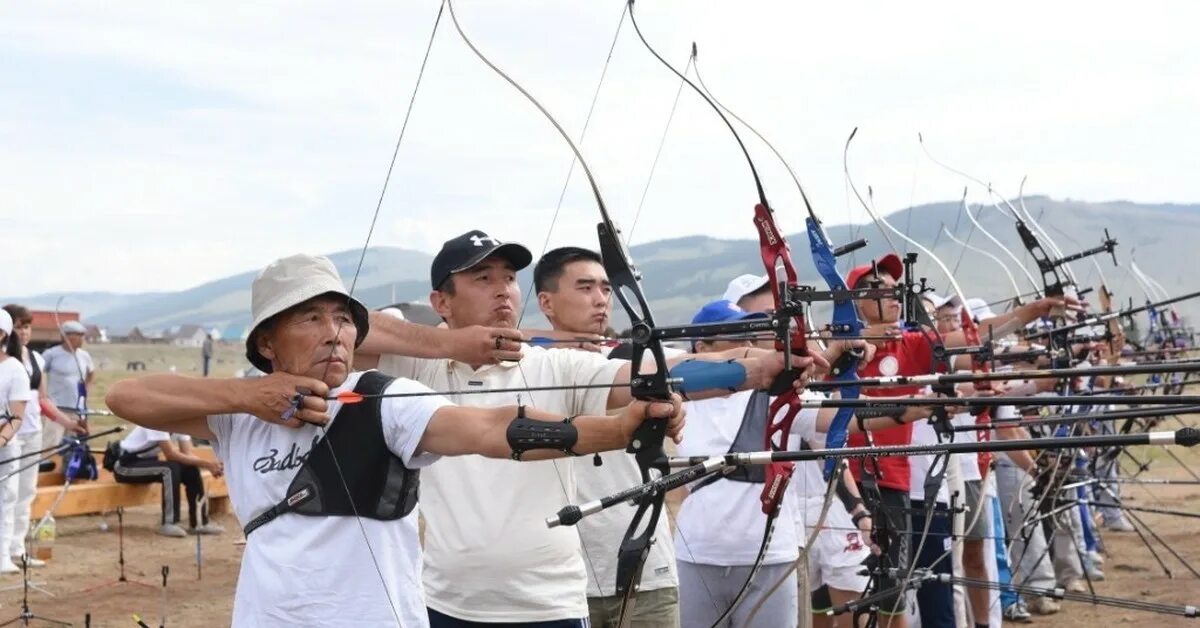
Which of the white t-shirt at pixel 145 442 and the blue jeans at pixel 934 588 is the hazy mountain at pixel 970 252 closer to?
the white t-shirt at pixel 145 442

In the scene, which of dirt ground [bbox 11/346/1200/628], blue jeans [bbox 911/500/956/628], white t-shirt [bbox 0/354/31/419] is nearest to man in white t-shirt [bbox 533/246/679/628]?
blue jeans [bbox 911/500/956/628]

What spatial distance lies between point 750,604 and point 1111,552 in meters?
7.42

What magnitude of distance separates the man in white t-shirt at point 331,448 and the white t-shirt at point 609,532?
1347 mm

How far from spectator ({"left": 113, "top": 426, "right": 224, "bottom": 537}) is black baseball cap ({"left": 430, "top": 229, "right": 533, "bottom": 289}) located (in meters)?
7.09

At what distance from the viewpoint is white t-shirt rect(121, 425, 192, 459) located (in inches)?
404

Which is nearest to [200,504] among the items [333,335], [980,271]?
[333,335]

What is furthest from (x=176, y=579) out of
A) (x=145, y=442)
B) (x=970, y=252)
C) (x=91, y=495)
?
(x=970, y=252)

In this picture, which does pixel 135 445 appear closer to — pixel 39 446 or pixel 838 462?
pixel 39 446

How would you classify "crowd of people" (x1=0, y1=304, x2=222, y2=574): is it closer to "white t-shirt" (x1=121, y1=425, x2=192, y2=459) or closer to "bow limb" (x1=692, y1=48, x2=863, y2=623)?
"white t-shirt" (x1=121, y1=425, x2=192, y2=459)

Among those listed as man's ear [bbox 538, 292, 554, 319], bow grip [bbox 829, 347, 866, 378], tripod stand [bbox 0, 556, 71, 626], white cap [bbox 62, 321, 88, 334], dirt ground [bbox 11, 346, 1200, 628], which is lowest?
dirt ground [bbox 11, 346, 1200, 628]

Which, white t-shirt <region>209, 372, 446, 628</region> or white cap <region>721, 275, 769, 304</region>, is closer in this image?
white t-shirt <region>209, 372, 446, 628</region>

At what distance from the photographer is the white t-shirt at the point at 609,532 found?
397cm

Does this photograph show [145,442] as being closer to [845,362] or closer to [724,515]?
[724,515]

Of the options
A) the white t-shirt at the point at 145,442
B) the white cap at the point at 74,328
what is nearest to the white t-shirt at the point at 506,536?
the white t-shirt at the point at 145,442
